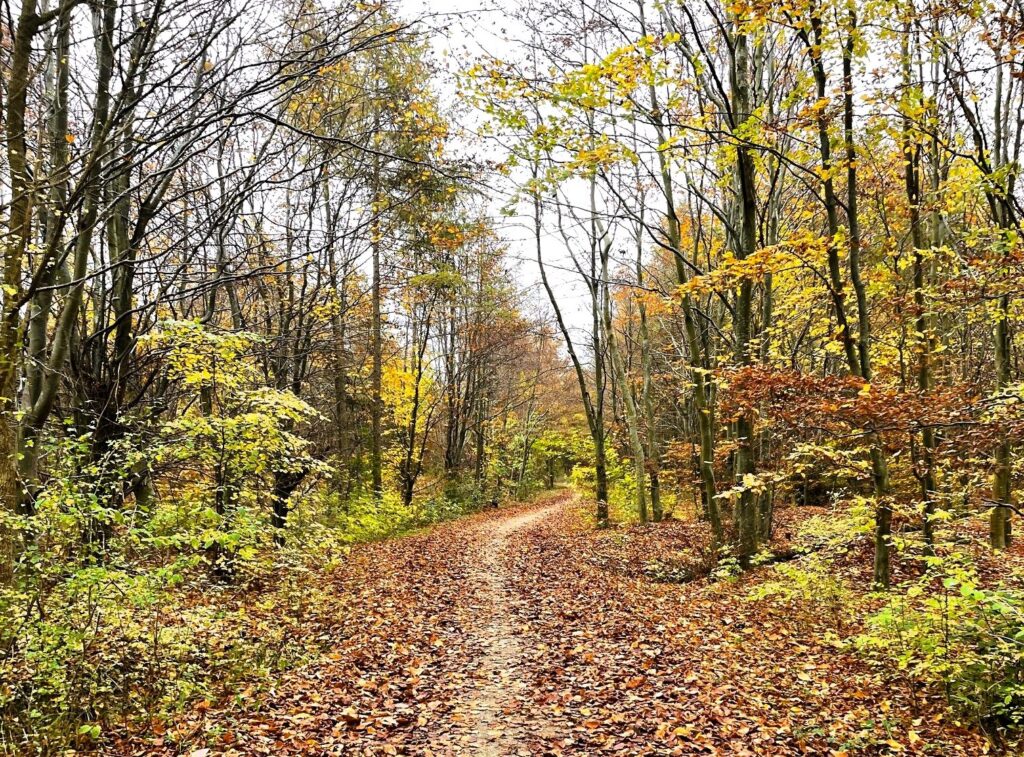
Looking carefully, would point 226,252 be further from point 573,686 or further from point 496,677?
point 573,686

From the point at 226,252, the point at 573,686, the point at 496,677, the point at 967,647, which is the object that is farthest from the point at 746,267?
the point at 226,252

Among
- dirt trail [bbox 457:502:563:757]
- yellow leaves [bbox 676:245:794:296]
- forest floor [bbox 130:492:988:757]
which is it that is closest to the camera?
forest floor [bbox 130:492:988:757]

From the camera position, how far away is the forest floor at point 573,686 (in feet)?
15.9

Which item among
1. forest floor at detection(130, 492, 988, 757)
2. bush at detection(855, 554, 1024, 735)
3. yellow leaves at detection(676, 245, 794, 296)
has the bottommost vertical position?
forest floor at detection(130, 492, 988, 757)

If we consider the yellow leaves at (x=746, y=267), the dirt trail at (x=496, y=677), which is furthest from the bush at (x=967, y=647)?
the yellow leaves at (x=746, y=267)

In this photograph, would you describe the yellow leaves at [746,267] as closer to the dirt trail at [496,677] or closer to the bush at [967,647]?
the bush at [967,647]

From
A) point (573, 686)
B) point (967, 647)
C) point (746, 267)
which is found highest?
point (746, 267)

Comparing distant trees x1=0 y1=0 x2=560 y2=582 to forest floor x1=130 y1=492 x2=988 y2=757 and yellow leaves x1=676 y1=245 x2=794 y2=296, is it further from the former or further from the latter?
yellow leaves x1=676 y1=245 x2=794 y2=296

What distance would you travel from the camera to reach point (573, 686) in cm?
614

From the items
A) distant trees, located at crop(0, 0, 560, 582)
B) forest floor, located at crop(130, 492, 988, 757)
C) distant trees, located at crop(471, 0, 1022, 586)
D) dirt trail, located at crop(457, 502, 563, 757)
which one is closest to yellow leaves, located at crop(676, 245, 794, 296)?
distant trees, located at crop(471, 0, 1022, 586)

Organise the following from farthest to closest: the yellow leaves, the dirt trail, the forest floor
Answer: the yellow leaves → the dirt trail → the forest floor

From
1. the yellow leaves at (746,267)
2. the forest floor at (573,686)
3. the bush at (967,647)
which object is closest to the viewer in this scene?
the bush at (967,647)

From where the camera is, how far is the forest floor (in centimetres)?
486

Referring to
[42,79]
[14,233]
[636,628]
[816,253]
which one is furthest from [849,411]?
[42,79]
